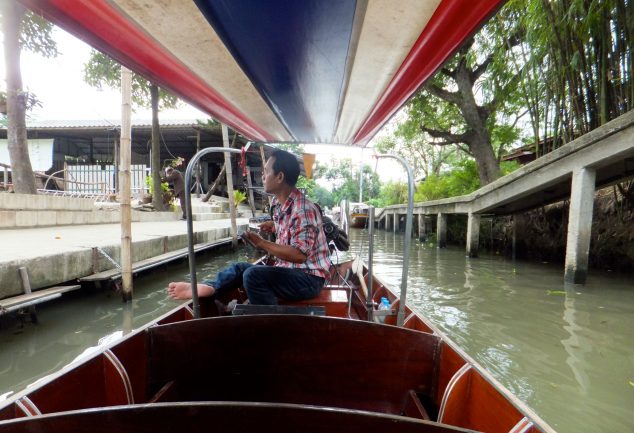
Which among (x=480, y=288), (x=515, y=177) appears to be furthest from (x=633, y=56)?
(x=480, y=288)

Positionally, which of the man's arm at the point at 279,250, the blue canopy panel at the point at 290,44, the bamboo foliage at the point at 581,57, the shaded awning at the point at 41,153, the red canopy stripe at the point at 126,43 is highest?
the bamboo foliage at the point at 581,57

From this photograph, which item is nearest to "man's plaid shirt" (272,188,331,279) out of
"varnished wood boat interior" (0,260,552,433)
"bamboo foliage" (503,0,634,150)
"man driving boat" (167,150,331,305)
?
"man driving boat" (167,150,331,305)

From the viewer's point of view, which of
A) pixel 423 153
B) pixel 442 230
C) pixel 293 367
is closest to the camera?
pixel 293 367

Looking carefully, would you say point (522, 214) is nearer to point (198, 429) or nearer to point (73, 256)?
point (73, 256)

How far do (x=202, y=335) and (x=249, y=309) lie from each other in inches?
17.2

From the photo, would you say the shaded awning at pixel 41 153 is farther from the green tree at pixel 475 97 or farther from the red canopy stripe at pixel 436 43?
the red canopy stripe at pixel 436 43

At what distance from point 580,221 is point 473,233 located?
3500mm

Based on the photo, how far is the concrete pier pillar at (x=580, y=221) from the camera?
5.54m

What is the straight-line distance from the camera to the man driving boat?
2404mm

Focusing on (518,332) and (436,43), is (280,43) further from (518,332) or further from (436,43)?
(518,332)

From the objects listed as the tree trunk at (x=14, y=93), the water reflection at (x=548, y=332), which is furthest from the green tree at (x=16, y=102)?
the water reflection at (x=548, y=332)

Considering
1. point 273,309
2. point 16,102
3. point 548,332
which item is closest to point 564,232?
point 548,332

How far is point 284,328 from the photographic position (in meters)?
1.81

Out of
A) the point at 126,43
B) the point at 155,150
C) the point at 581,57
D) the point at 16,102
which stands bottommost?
the point at 126,43
